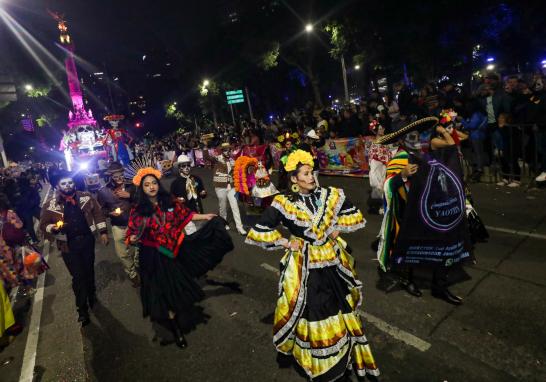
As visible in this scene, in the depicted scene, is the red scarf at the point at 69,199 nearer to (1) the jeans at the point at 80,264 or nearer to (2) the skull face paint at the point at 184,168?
(1) the jeans at the point at 80,264

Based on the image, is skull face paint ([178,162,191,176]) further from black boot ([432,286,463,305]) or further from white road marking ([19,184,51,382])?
black boot ([432,286,463,305])

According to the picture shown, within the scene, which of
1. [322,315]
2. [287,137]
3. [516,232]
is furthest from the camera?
[287,137]

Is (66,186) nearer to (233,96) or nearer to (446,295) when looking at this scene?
(446,295)

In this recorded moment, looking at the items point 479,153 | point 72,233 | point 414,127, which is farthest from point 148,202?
point 479,153

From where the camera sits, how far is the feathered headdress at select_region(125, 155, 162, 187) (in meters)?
4.89

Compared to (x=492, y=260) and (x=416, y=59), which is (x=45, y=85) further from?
(x=492, y=260)

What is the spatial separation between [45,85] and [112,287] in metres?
39.5

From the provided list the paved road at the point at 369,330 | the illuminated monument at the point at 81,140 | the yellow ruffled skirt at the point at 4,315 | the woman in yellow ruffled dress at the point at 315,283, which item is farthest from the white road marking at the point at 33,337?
the illuminated monument at the point at 81,140

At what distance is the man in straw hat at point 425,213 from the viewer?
4.32 meters

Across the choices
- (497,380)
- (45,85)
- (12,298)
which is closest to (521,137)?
(497,380)

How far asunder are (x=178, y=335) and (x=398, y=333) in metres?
2.67

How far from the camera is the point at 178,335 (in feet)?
15.6

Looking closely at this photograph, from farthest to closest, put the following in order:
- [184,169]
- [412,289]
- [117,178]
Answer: [184,169] < [117,178] < [412,289]

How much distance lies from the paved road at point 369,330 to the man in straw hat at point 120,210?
0.54 m
